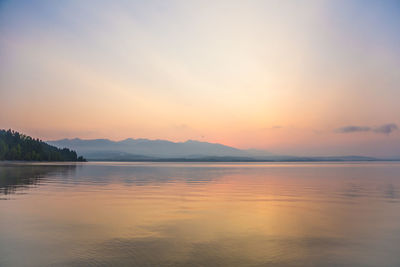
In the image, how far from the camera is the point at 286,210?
843 inches

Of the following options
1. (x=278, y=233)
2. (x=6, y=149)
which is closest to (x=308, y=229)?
(x=278, y=233)

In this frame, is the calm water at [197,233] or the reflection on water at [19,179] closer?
the calm water at [197,233]

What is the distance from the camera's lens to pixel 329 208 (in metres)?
22.4

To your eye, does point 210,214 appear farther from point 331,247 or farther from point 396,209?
point 396,209

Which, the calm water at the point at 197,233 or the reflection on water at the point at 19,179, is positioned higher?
the reflection on water at the point at 19,179

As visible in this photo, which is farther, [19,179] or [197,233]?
[19,179]

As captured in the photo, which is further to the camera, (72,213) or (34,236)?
(72,213)

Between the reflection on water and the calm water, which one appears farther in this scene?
the reflection on water

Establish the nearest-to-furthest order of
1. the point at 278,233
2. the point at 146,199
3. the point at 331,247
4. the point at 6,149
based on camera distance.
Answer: the point at 331,247 < the point at 278,233 < the point at 146,199 < the point at 6,149

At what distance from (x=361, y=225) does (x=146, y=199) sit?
17.1m

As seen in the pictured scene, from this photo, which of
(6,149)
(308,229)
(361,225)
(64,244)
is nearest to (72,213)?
(64,244)

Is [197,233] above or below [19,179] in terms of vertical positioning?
below

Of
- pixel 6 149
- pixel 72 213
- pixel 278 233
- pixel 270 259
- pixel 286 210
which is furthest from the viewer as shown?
pixel 6 149

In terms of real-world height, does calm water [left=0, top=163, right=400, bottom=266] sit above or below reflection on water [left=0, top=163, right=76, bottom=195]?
below
